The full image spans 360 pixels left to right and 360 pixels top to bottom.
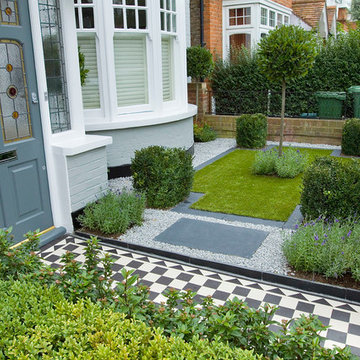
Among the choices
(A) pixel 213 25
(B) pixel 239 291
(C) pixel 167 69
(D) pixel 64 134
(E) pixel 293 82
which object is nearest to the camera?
(B) pixel 239 291

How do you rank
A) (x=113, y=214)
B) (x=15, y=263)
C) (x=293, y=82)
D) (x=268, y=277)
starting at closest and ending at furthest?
(x=15, y=263) → (x=268, y=277) → (x=113, y=214) → (x=293, y=82)

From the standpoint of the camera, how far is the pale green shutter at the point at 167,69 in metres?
9.30

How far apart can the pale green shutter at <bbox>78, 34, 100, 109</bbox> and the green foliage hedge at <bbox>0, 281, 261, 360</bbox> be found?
→ 19.4 ft

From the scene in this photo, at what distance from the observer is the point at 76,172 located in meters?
5.94

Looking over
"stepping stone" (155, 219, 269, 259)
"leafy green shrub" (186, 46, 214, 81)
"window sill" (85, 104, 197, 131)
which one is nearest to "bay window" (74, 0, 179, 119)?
"window sill" (85, 104, 197, 131)

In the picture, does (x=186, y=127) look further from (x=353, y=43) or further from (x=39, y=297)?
(x=39, y=297)

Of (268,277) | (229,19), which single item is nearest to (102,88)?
(268,277)

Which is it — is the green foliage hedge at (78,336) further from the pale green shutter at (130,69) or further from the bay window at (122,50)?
the pale green shutter at (130,69)

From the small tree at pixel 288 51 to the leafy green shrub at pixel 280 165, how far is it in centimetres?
167

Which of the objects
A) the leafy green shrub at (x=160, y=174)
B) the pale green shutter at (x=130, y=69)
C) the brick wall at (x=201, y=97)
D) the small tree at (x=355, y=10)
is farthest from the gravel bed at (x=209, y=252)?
the small tree at (x=355, y=10)

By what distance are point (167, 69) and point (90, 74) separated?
6.73ft

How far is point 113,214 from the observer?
5.90 metres

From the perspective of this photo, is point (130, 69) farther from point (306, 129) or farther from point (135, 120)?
point (306, 129)

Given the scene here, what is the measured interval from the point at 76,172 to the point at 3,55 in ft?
5.93
